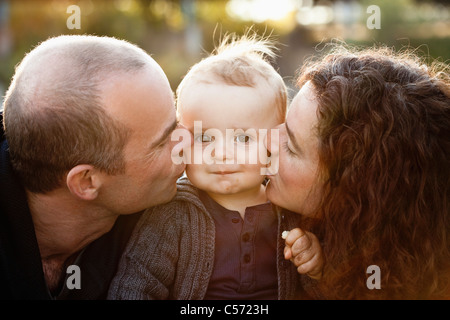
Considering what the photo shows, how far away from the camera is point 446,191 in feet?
6.88

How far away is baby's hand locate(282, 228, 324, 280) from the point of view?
7.41 feet

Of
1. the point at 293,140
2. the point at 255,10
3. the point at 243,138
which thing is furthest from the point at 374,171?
the point at 255,10

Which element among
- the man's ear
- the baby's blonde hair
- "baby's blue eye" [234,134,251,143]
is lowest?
the man's ear

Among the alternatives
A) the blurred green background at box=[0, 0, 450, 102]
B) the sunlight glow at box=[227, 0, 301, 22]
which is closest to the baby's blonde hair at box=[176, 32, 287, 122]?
Answer: the blurred green background at box=[0, 0, 450, 102]

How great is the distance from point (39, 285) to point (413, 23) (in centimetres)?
1894

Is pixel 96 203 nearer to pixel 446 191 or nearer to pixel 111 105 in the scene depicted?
pixel 111 105

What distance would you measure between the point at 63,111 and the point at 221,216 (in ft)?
3.17

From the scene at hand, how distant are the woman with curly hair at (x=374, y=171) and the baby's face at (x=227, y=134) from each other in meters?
0.19

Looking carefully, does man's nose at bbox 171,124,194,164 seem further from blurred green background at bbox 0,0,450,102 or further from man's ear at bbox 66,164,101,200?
blurred green background at bbox 0,0,450,102

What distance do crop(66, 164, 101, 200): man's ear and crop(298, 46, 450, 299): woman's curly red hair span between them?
3.35ft

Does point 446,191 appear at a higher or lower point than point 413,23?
lower

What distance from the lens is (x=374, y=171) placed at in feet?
6.72
